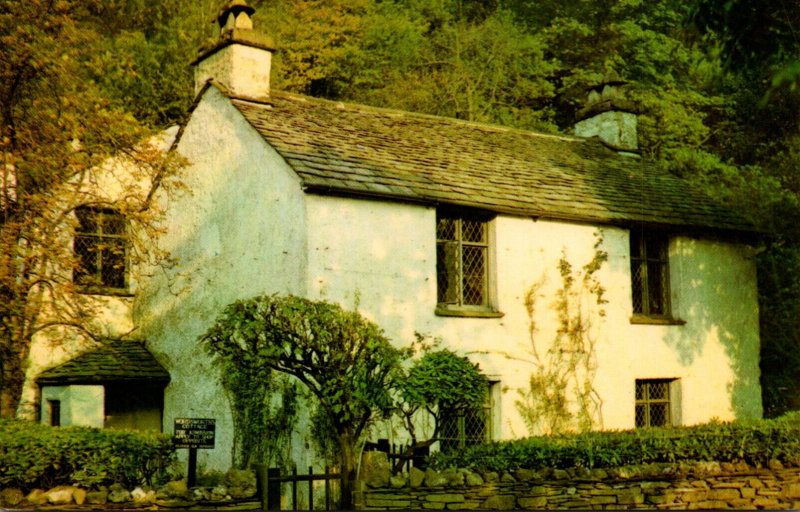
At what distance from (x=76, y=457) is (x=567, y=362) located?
29.3 ft

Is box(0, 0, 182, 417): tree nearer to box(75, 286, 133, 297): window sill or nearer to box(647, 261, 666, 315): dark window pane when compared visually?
box(75, 286, 133, 297): window sill

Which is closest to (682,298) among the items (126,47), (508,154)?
(508,154)

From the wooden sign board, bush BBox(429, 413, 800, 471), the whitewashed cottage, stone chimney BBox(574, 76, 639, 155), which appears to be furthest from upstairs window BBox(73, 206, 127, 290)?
stone chimney BBox(574, 76, 639, 155)

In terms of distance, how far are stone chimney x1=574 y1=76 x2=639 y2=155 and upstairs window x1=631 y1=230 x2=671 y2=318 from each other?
464 cm

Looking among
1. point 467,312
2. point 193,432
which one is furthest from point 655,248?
point 193,432

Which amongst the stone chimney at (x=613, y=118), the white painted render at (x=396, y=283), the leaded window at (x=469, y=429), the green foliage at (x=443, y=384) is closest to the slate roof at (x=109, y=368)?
the white painted render at (x=396, y=283)

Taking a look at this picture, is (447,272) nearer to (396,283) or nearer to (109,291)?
(396,283)

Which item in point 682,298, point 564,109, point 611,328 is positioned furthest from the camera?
point 564,109

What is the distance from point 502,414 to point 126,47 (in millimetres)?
15151

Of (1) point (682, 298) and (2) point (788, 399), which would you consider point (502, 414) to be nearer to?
(1) point (682, 298)

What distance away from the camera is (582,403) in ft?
50.7

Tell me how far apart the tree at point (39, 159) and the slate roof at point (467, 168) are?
3045 millimetres

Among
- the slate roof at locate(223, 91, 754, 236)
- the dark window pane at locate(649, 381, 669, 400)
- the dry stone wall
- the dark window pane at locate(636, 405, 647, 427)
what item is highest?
the slate roof at locate(223, 91, 754, 236)

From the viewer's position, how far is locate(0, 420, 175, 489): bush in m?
9.78
